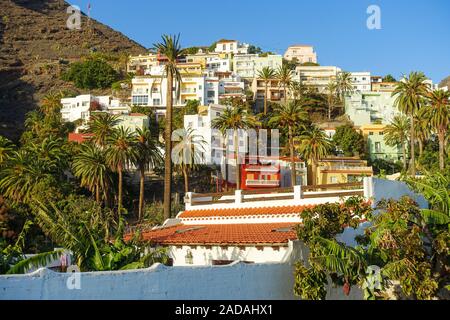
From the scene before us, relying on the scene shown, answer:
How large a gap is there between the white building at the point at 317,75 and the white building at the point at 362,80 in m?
3.98

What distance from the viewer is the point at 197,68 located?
404 feet

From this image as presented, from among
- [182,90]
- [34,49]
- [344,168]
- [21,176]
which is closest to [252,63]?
[182,90]

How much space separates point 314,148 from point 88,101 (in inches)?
1734

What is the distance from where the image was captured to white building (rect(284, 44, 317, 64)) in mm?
158613

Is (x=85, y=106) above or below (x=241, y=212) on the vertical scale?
above

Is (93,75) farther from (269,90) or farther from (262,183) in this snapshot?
(262,183)

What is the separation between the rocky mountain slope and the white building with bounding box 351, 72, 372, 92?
200 ft

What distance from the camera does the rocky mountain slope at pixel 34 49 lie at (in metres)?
126

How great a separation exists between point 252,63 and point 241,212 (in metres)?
106

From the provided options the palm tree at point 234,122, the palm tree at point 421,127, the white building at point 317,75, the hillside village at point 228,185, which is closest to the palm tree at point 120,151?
the hillside village at point 228,185

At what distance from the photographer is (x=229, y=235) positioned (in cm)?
2184

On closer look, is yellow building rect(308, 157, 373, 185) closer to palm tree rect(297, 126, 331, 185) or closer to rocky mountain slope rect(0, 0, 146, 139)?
palm tree rect(297, 126, 331, 185)

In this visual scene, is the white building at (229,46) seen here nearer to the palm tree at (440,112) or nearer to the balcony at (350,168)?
the balcony at (350,168)

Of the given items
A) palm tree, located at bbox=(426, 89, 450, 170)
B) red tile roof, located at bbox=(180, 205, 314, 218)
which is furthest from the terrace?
palm tree, located at bbox=(426, 89, 450, 170)
